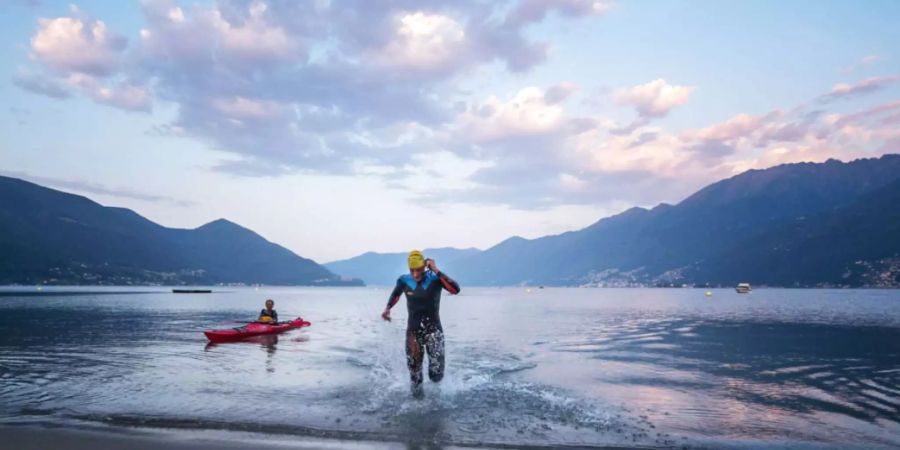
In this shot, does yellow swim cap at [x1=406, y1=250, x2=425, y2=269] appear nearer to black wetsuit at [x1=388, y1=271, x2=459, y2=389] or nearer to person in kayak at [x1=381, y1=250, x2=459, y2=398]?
person in kayak at [x1=381, y1=250, x2=459, y2=398]

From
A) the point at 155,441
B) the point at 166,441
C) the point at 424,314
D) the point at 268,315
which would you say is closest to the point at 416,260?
the point at 424,314

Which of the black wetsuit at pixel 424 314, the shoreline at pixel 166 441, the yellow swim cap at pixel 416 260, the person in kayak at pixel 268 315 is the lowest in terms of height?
the shoreline at pixel 166 441

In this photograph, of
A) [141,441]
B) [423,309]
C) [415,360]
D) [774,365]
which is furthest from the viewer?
[774,365]

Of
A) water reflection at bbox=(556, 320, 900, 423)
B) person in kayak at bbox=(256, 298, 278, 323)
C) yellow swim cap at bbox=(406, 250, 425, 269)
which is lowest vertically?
water reflection at bbox=(556, 320, 900, 423)

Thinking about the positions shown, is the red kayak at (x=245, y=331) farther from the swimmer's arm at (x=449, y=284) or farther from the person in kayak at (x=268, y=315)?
the swimmer's arm at (x=449, y=284)

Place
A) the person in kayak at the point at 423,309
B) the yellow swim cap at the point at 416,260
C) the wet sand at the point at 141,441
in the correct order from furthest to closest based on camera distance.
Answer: the person in kayak at the point at 423,309 → the yellow swim cap at the point at 416,260 → the wet sand at the point at 141,441

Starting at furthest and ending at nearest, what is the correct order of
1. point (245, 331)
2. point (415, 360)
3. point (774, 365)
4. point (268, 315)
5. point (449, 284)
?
point (268, 315) → point (245, 331) → point (774, 365) → point (415, 360) → point (449, 284)

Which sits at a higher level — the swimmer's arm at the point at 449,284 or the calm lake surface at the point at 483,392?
the swimmer's arm at the point at 449,284

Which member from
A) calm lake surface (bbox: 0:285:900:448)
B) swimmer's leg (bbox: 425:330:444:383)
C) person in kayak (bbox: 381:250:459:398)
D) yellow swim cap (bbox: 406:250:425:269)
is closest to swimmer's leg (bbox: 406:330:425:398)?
person in kayak (bbox: 381:250:459:398)

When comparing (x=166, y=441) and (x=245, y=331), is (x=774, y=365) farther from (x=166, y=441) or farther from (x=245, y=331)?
(x=245, y=331)

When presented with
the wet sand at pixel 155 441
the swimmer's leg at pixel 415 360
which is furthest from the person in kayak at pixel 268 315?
the wet sand at pixel 155 441

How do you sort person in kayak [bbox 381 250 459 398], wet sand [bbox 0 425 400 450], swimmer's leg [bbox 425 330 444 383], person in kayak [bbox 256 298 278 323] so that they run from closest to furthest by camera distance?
wet sand [bbox 0 425 400 450] < person in kayak [bbox 381 250 459 398] < swimmer's leg [bbox 425 330 444 383] < person in kayak [bbox 256 298 278 323]

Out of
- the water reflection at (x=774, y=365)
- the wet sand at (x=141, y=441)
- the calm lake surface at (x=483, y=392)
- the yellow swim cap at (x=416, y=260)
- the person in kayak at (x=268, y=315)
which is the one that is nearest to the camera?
the wet sand at (x=141, y=441)

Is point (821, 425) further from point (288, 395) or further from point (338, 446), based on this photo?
point (288, 395)
